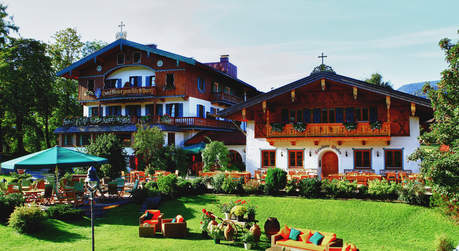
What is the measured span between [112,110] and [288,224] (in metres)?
26.1

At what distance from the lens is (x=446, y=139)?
1403 centimetres

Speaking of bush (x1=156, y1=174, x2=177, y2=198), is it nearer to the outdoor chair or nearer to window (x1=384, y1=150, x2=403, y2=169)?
the outdoor chair

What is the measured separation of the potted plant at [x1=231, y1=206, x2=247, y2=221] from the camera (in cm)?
1378

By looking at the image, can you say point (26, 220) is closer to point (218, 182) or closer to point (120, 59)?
point (218, 182)

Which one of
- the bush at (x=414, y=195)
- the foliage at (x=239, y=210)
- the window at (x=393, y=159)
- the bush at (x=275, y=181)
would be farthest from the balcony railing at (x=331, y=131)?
the foliage at (x=239, y=210)

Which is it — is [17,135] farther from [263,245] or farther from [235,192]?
[263,245]

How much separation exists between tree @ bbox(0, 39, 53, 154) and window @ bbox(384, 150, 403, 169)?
33.1m

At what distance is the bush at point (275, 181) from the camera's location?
63.5 feet

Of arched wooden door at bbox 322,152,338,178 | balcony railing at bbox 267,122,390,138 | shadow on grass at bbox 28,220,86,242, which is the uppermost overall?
balcony railing at bbox 267,122,390,138

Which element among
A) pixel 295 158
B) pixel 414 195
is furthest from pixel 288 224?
pixel 295 158

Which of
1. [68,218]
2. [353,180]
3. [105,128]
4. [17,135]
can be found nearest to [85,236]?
[68,218]

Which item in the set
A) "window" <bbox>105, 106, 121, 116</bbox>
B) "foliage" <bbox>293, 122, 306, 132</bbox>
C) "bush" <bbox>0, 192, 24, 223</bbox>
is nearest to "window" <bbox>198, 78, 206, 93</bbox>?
"window" <bbox>105, 106, 121, 116</bbox>

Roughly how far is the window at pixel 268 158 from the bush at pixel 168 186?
25.9ft

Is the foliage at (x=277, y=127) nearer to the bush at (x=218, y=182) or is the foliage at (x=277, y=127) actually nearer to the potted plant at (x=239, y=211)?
the bush at (x=218, y=182)
